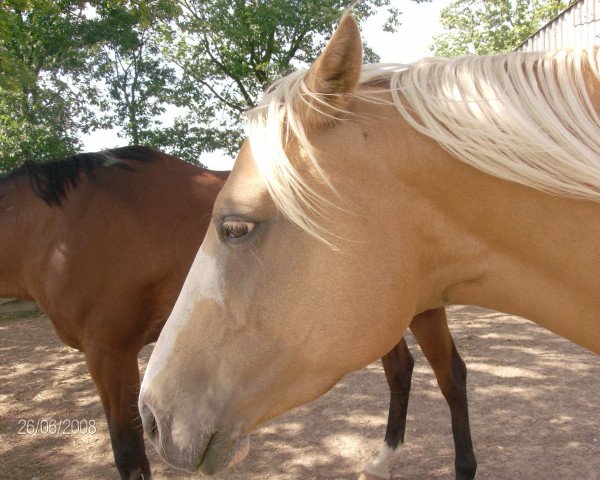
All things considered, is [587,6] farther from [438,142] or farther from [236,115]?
[438,142]

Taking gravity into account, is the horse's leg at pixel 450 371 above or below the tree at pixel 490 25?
below

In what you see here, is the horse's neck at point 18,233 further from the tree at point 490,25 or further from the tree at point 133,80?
the tree at point 490,25

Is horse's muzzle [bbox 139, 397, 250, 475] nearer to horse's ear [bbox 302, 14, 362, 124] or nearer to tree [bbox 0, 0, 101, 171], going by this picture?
horse's ear [bbox 302, 14, 362, 124]

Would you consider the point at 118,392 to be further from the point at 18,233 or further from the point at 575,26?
the point at 575,26

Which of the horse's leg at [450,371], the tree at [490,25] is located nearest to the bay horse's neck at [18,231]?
the horse's leg at [450,371]

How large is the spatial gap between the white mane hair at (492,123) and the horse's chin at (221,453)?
58 cm

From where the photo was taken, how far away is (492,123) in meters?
1.10

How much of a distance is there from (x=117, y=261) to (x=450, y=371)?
6.71 ft

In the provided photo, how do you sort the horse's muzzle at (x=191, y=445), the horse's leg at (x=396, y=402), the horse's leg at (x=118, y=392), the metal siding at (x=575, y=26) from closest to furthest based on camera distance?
the horse's muzzle at (x=191, y=445) < the horse's leg at (x=118, y=392) < the horse's leg at (x=396, y=402) < the metal siding at (x=575, y=26)

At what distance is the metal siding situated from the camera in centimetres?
1037

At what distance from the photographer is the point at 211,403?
1166 millimetres

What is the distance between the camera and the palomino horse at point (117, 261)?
2.49 meters

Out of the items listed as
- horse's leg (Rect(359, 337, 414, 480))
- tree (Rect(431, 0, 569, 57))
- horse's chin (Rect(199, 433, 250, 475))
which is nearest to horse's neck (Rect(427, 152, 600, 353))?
horse's chin (Rect(199, 433, 250, 475))
